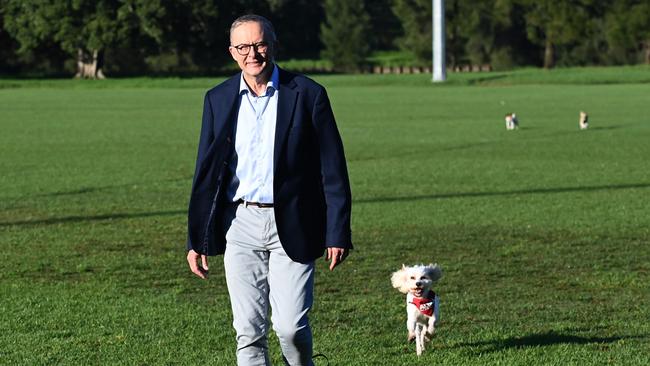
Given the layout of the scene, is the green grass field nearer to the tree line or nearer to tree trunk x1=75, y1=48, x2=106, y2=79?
the tree line

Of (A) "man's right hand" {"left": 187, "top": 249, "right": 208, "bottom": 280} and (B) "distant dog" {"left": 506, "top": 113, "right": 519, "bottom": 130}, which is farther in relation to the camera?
(B) "distant dog" {"left": 506, "top": 113, "right": 519, "bottom": 130}

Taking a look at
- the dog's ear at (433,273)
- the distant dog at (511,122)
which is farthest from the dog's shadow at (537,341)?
the distant dog at (511,122)

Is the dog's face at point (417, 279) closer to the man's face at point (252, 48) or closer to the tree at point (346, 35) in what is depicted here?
the man's face at point (252, 48)

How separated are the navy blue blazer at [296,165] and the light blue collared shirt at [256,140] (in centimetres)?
4

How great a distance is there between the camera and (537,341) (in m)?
9.20

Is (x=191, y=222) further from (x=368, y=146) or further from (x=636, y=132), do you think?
(x=636, y=132)

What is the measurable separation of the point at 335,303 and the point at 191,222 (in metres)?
4.07

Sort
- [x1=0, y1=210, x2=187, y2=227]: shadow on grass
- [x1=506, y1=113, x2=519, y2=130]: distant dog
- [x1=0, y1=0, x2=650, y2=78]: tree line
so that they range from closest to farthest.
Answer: [x1=0, y1=210, x2=187, y2=227]: shadow on grass → [x1=506, y1=113, x2=519, y2=130]: distant dog → [x1=0, y1=0, x2=650, y2=78]: tree line

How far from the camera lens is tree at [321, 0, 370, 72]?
360ft

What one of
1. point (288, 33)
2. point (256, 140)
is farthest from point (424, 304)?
point (288, 33)

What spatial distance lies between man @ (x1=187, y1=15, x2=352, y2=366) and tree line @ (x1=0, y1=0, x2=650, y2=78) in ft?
281

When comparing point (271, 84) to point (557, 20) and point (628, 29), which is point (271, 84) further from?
point (557, 20)

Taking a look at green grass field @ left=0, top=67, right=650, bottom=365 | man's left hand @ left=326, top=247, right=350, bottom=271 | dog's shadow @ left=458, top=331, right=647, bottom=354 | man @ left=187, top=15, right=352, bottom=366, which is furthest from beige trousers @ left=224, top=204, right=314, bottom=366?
dog's shadow @ left=458, top=331, right=647, bottom=354

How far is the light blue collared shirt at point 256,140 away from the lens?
6.76 metres
